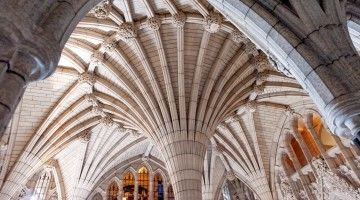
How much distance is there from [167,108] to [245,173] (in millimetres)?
7335

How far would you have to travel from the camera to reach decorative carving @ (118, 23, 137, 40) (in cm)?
1357

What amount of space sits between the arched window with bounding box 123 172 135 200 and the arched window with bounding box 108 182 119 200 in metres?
0.46

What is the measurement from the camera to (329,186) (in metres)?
16.4

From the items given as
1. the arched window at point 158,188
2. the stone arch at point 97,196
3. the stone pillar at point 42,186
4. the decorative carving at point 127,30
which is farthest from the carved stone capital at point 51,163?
the decorative carving at point 127,30

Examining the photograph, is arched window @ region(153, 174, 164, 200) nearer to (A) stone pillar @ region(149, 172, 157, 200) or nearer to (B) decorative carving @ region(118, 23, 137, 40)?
(A) stone pillar @ region(149, 172, 157, 200)

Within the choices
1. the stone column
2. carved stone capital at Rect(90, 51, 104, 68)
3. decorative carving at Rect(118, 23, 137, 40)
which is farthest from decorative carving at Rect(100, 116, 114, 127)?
the stone column

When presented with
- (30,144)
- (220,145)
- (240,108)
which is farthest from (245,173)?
(30,144)

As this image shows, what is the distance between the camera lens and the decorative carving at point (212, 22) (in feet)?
43.5

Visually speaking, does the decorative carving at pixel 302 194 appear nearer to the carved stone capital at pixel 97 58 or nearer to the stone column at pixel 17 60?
the carved stone capital at pixel 97 58

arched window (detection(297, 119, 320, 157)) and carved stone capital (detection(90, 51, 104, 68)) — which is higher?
carved stone capital (detection(90, 51, 104, 68))

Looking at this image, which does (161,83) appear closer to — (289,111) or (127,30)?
(127,30)

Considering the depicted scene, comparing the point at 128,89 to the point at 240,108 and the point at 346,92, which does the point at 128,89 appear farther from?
the point at 346,92

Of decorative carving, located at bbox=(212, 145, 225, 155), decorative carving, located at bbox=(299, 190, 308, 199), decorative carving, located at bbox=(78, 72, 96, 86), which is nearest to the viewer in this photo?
decorative carving, located at bbox=(78, 72, 96, 86)

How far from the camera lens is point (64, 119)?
671 inches
